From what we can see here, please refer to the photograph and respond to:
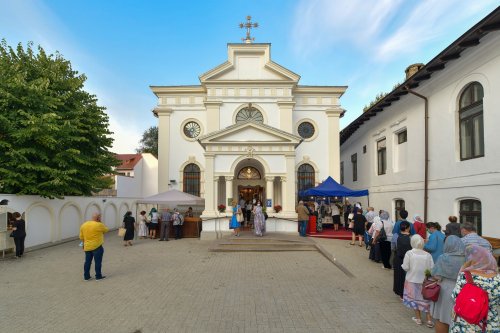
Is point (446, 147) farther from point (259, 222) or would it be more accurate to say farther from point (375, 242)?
point (259, 222)

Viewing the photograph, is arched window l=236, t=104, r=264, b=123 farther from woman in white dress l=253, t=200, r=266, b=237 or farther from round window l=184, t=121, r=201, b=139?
woman in white dress l=253, t=200, r=266, b=237

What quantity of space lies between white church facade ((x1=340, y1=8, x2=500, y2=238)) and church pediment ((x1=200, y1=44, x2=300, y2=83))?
682 cm

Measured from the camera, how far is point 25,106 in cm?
1246

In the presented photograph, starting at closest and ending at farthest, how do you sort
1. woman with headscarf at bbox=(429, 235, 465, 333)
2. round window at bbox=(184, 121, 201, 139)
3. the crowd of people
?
the crowd of people, woman with headscarf at bbox=(429, 235, 465, 333), round window at bbox=(184, 121, 201, 139)

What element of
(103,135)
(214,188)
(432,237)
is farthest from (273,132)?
(432,237)

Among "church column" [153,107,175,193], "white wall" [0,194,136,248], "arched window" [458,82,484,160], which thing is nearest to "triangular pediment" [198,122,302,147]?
"church column" [153,107,175,193]

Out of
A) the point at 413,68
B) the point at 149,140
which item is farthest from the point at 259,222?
the point at 149,140

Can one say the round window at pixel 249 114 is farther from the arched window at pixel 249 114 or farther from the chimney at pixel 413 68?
the chimney at pixel 413 68

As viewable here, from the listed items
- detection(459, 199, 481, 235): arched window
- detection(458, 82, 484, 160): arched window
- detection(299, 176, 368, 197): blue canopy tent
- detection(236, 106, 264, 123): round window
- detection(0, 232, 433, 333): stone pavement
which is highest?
detection(236, 106, 264, 123): round window

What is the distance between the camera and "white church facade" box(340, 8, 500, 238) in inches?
363

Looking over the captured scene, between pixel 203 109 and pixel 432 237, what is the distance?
58.5 ft

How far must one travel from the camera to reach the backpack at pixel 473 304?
139 inches

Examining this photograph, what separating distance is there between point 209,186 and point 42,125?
7757 mm

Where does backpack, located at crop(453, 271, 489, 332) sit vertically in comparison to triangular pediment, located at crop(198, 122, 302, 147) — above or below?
below
